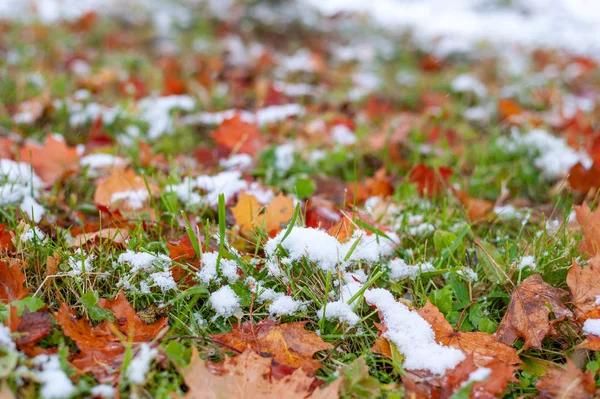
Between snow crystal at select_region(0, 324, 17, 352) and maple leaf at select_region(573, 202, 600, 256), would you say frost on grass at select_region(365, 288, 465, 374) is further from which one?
snow crystal at select_region(0, 324, 17, 352)

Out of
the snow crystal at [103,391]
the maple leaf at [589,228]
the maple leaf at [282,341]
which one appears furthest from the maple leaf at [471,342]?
the snow crystal at [103,391]

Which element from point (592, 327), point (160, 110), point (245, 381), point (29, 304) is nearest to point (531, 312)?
point (592, 327)

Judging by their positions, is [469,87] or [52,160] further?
[469,87]

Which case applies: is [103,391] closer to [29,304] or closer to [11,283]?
[29,304]

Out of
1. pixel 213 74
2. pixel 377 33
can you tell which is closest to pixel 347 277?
pixel 213 74

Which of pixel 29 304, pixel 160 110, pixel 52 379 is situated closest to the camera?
pixel 52 379

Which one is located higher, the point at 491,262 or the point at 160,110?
the point at 160,110

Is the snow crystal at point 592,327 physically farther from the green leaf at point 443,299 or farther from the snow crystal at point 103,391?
the snow crystal at point 103,391
